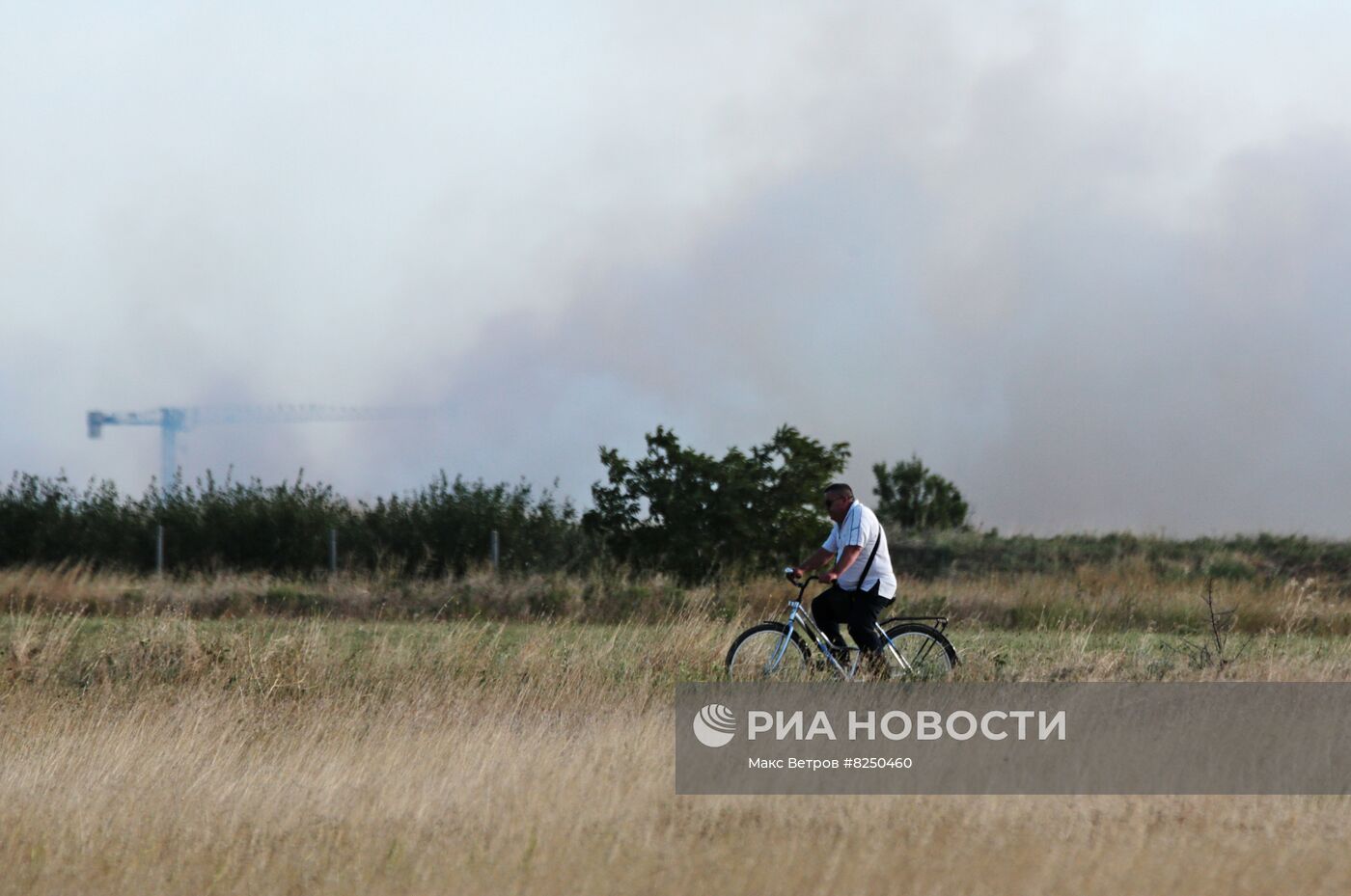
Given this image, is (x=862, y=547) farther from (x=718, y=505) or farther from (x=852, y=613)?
(x=718, y=505)

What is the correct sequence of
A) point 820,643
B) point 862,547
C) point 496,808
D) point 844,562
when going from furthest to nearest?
point 820,643 < point 862,547 < point 844,562 < point 496,808

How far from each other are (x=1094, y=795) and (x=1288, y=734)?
8.19 ft

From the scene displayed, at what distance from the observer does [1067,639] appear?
17828mm

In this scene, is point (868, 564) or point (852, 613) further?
point (852, 613)

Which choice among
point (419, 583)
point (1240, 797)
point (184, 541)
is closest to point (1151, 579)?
point (419, 583)

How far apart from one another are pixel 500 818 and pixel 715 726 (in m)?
2.58

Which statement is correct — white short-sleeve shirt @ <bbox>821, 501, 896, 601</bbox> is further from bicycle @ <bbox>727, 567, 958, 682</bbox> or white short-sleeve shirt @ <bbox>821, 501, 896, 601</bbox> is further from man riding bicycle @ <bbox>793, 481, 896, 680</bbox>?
bicycle @ <bbox>727, 567, 958, 682</bbox>

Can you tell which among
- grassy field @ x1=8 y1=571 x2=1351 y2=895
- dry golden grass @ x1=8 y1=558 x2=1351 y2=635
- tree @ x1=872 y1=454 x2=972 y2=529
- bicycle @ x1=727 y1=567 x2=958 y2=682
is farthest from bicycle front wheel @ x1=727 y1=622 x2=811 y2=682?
tree @ x1=872 y1=454 x2=972 y2=529

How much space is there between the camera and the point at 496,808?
7418mm

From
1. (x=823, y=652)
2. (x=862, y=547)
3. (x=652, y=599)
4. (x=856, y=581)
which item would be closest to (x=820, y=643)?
(x=823, y=652)

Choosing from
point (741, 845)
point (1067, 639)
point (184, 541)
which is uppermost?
point (741, 845)

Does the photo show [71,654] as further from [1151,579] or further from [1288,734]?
[1151,579]

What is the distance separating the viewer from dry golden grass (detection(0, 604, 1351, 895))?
619 centimetres

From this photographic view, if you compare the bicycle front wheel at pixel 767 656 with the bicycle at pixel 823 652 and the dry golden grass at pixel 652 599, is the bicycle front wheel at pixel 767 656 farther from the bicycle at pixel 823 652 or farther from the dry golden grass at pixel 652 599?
the dry golden grass at pixel 652 599
